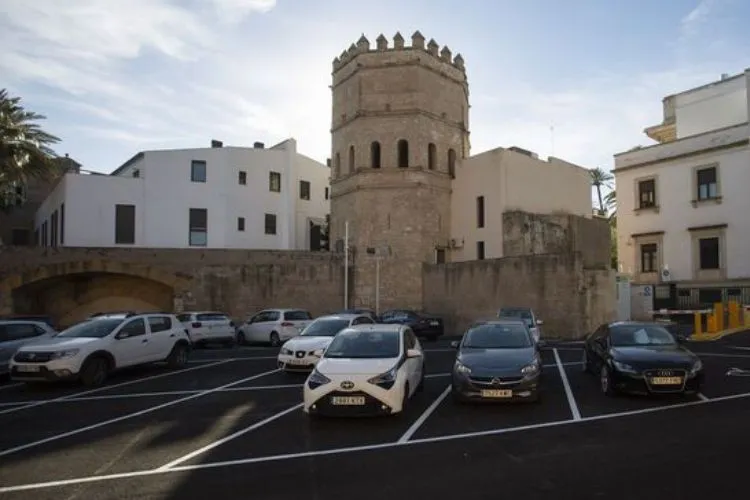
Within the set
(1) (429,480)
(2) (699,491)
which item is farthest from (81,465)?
(2) (699,491)

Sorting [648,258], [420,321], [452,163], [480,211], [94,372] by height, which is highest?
[452,163]

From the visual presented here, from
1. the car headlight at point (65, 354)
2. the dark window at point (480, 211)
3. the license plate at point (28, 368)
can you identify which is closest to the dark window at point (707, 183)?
the dark window at point (480, 211)

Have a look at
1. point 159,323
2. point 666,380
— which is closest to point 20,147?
point 159,323

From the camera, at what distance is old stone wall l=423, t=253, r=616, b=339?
26.4 m

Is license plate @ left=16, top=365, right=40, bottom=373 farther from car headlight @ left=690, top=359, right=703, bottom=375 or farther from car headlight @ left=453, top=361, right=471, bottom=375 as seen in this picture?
car headlight @ left=690, top=359, right=703, bottom=375

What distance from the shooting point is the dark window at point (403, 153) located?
36625 mm

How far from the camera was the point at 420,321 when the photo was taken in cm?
2861

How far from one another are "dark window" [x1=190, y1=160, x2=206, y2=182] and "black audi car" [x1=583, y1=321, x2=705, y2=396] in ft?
108

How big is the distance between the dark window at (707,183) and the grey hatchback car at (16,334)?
3668 cm

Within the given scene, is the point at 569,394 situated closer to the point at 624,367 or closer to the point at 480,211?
the point at 624,367

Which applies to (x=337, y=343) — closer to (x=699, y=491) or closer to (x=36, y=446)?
(x=36, y=446)

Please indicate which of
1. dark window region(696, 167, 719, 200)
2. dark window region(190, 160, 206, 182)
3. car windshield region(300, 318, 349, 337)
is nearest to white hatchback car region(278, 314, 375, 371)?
car windshield region(300, 318, 349, 337)

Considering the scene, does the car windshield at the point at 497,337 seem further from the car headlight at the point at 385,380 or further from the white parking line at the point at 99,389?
the white parking line at the point at 99,389

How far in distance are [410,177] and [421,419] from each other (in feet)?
87.1
